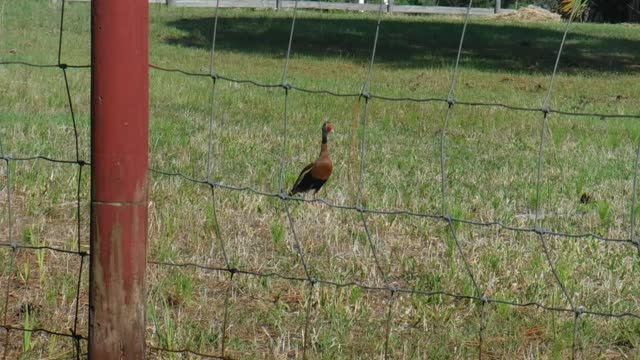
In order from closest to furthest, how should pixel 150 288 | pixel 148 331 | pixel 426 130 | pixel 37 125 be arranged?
A: pixel 148 331
pixel 150 288
pixel 37 125
pixel 426 130

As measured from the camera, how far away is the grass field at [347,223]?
13.0 ft

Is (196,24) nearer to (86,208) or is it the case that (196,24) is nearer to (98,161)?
(86,208)

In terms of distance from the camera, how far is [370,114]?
372 inches

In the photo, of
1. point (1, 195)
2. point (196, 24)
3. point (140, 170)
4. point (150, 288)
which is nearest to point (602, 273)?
point (150, 288)

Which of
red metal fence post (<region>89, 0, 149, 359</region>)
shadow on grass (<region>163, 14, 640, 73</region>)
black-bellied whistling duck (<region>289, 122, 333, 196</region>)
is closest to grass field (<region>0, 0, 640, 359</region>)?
black-bellied whistling duck (<region>289, 122, 333, 196</region>)

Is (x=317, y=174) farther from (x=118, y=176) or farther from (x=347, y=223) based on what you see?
(x=118, y=176)

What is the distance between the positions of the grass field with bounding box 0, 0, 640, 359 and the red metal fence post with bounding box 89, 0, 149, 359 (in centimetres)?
52

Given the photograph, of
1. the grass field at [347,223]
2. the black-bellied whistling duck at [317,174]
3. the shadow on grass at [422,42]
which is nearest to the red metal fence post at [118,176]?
the grass field at [347,223]

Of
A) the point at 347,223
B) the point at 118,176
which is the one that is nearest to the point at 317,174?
the point at 347,223

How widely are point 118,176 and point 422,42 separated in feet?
53.1

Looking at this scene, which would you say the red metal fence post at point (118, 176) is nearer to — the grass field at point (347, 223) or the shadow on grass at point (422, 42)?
the grass field at point (347, 223)

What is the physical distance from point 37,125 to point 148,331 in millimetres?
4007

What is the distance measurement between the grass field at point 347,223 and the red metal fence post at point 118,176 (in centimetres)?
52

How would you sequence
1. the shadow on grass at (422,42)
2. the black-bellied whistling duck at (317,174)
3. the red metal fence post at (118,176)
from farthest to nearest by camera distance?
the shadow on grass at (422,42) → the black-bellied whistling duck at (317,174) → the red metal fence post at (118,176)
